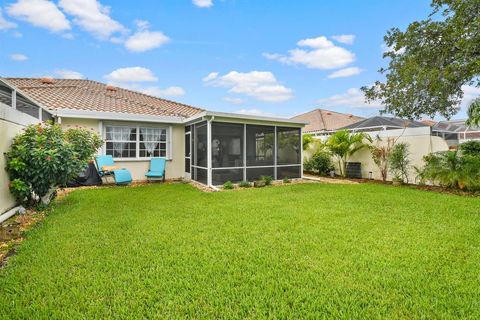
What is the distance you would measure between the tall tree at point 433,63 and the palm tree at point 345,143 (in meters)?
2.39

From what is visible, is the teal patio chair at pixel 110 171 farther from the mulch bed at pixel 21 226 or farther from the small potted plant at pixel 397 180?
the small potted plant at pixel 397 180

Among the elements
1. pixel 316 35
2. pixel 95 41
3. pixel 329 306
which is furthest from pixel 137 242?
pixel 316 35

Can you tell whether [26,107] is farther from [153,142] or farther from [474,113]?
[474,113]

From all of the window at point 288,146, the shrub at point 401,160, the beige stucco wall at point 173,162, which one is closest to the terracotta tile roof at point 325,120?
the window at point 288,146

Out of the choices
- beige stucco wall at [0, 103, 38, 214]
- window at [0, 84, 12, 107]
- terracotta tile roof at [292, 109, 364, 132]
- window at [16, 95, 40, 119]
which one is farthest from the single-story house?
terracotta tile roof at [292, 109, 364, 132]

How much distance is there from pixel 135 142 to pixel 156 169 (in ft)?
5.27

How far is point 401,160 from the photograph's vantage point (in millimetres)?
11602

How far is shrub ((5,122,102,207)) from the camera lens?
20.1ft

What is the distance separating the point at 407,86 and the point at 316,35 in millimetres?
6288

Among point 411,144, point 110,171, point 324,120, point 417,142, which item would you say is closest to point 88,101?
point 110,171

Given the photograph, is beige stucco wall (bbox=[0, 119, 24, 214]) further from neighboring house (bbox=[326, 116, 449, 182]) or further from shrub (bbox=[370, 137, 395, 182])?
neighboring house (bbox=[326, 116, 449, 182])

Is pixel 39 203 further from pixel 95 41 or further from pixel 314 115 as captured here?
pixel 314 115

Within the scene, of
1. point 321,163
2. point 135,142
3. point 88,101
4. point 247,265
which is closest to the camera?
point 247,265

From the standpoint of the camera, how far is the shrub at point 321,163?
14922mm
